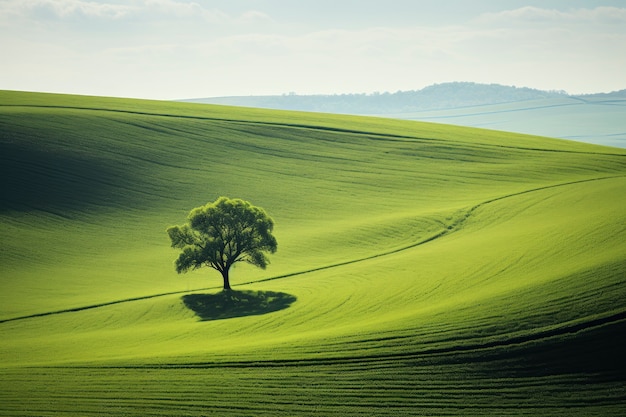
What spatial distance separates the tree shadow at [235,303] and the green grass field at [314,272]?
0.30m

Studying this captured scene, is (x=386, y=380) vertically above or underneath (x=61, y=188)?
underneath

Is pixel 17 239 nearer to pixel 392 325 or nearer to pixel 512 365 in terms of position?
Result: pixel 392 325

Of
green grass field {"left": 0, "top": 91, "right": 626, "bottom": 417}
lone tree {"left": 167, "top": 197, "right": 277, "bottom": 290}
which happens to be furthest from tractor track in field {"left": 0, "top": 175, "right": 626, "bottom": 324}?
lone tree {"left": 167, "top": 197, "right": 277, "bottom": 290}

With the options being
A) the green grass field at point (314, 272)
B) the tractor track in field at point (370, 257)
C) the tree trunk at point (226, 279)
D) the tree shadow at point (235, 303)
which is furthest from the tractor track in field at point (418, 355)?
the tree trunk at point (226, 279)

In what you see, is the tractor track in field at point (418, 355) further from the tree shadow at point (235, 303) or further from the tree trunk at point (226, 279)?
the tree trunk at point (226, 279)

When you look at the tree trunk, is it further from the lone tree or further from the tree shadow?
the tree shadow

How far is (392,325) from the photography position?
85.6ft

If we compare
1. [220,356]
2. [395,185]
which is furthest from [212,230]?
[395,185]

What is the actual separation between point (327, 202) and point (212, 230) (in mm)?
17539

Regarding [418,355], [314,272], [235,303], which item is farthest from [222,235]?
[418,355]

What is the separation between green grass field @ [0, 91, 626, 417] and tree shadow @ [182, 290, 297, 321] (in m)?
0.30

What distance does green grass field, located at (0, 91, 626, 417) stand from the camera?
21766 millimetres

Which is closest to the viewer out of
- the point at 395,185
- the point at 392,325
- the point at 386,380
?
the point at 386,380

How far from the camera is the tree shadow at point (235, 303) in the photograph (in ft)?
105
